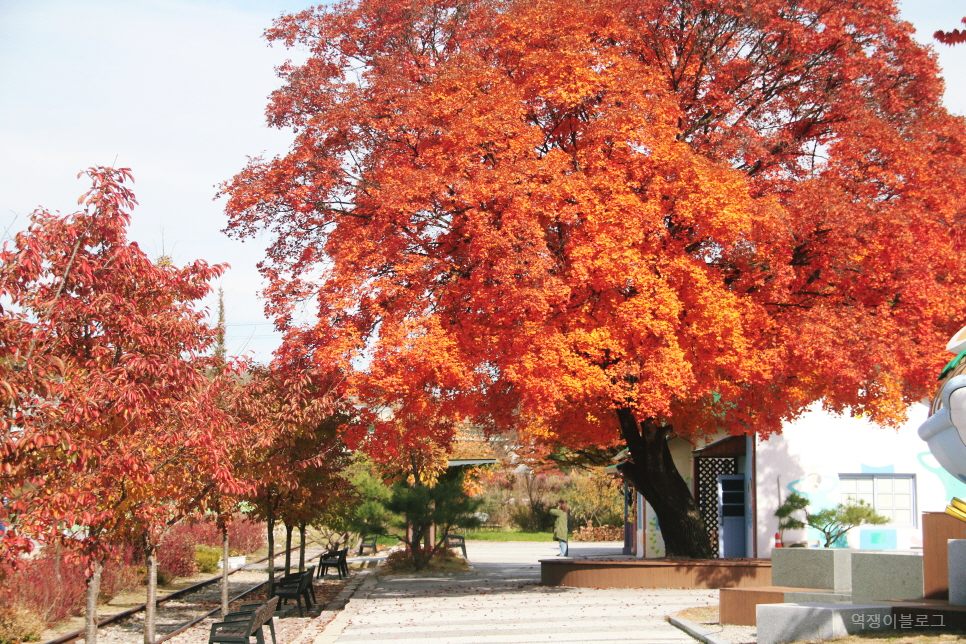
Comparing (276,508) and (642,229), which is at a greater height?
(642,229)

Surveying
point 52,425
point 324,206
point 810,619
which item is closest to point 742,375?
point 810,619

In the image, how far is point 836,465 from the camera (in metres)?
19.8

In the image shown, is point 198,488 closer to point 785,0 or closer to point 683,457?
point 785,0

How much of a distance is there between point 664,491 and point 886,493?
523 centimetres

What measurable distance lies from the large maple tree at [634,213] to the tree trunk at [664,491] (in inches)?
8.2

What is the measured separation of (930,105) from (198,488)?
1411 cm

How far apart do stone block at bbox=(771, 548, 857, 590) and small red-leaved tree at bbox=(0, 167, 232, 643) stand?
7409 millimetres

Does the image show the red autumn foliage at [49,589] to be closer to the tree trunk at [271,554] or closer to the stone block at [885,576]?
the tree trunk at [271,554]

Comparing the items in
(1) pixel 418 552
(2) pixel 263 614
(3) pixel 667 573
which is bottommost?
(1) pixel 418 552

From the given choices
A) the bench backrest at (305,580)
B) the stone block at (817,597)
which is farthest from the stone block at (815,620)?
the bench backrest at (305,580)

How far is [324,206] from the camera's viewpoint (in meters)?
17.1

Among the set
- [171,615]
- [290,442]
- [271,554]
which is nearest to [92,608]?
[290,442]

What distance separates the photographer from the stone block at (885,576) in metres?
10.1

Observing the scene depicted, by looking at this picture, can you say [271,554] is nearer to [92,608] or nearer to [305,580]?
[305,580]
